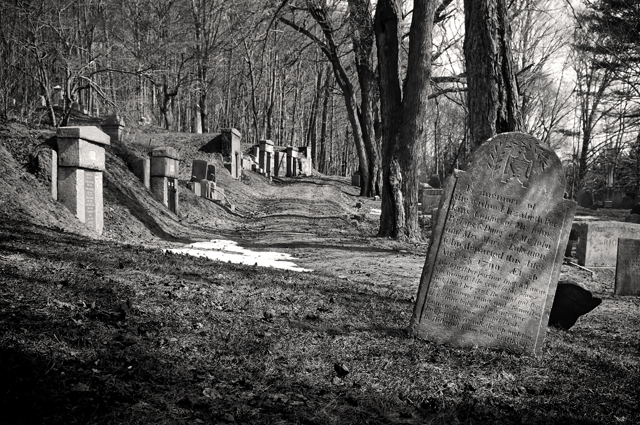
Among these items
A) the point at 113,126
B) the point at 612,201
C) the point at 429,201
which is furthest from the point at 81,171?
the point at 612,201

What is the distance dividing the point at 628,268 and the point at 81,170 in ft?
30.0

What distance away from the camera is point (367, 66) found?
21.2m

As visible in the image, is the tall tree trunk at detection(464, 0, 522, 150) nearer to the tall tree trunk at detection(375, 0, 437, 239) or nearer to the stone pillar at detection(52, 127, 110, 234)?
the tall tree trunk at detection(375, 0, 437, 239)

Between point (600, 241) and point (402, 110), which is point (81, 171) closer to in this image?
point (402, 110)

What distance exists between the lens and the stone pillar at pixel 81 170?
29.3ft

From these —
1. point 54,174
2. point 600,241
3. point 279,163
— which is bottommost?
point 600,241

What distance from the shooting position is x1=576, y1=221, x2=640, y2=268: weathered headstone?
36.7 feet

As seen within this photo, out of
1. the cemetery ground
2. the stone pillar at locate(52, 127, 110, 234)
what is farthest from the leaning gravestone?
the stone pillar at locate(52, 127, 110, 234)

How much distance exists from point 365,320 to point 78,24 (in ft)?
86.5

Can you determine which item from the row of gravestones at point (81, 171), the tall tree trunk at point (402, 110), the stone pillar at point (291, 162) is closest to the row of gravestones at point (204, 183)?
the tall tree trunk at point (402, 110)

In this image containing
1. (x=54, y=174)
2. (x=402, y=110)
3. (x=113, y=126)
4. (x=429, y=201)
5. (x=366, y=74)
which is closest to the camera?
(x=54, y=174)

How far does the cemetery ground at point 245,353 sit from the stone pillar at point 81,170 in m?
1.60

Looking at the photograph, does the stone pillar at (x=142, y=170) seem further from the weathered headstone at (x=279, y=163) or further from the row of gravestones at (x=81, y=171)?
the weathered headstone at (x=279, y=163)

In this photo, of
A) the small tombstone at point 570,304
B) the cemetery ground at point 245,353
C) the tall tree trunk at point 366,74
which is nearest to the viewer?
the cemetery ground at point 245,353
